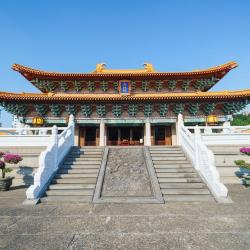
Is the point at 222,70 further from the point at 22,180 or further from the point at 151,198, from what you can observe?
the point at 22,180

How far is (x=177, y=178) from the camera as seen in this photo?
26.5 ft

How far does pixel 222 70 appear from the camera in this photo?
17.0m

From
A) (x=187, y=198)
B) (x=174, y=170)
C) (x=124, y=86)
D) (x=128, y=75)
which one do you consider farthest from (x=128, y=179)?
(x=128, y=75)

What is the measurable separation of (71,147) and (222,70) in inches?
573

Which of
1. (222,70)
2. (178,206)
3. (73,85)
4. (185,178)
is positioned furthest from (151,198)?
(222,70)

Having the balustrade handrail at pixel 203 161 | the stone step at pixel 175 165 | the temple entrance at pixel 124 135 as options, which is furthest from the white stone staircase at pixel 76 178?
the temple entrance at pixel 124 135

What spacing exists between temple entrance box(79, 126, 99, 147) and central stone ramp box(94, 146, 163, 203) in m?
6.13

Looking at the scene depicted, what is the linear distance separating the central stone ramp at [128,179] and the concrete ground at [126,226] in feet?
2.08

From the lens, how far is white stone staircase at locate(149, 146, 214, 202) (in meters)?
6.99

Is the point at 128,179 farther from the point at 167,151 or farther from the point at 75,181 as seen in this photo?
the point at 167,151

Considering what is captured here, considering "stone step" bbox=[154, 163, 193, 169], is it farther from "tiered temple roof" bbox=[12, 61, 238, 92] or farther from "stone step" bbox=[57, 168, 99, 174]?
"tiered temple roof" bbox=[12, 61, 238, 92]

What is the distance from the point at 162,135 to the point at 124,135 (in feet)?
11.3

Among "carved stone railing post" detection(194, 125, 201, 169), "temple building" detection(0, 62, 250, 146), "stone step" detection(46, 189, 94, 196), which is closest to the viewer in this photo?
"stone step" detection(46, 189, 94, 196)

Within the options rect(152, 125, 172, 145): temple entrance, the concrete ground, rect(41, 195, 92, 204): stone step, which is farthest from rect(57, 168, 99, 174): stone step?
rect(152, 125, 172, 145): temple entrance
